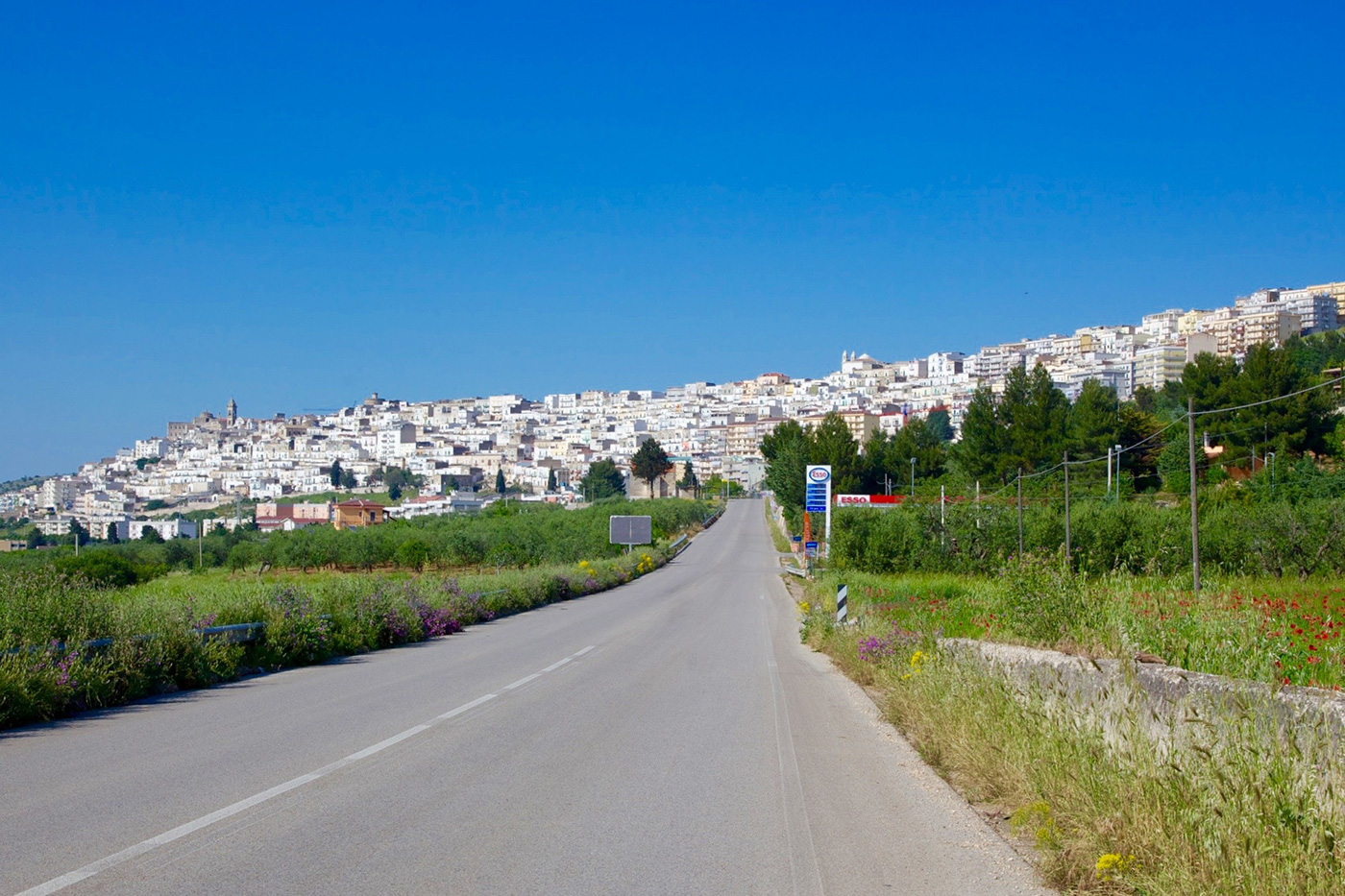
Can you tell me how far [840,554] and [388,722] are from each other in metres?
38.2

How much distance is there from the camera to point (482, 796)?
289 inches

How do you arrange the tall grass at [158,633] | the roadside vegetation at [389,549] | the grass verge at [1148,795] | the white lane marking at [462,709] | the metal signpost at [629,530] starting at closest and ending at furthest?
the grass verge at [1148,795], the tall grass at [158,633], the white lane marking at [462,709], the metal signpost at [629,530], the roadside vegetation at [389,549]

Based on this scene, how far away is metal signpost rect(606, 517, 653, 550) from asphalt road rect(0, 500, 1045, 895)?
48.7 meters

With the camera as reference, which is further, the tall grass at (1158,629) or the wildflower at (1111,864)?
the tall grass at (1158,629)

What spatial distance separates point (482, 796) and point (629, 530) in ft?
186

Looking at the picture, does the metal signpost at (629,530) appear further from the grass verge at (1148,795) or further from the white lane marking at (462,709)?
the grass verge at (1148,795)

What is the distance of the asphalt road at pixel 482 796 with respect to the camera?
561cm

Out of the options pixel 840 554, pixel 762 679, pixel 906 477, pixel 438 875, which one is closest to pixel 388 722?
pixel 438 875

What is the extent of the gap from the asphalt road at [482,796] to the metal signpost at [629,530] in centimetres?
4874

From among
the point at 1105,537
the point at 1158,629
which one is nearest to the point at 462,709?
the point at 1158,629

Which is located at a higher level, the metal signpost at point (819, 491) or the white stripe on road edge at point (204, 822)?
the metal signpost at point (819, 491)

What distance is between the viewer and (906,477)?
99.3m

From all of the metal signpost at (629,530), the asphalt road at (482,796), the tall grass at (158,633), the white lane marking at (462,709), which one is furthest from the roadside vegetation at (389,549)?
the asphalt road at (482,796)

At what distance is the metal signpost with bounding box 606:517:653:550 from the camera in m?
63.2
